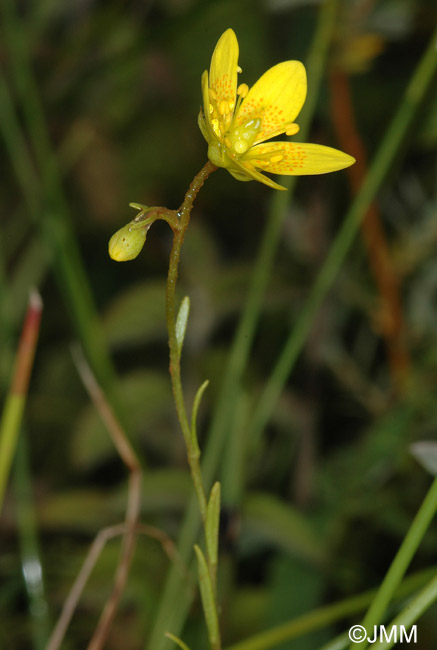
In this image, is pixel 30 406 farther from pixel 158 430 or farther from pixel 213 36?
pixel 213 36

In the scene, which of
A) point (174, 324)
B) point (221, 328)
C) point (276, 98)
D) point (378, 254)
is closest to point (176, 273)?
point (174, 324)

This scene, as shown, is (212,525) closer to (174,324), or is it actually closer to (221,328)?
(174,324)

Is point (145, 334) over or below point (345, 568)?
over

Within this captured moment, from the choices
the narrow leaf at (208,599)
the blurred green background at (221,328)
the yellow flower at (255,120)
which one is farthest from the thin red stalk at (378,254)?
the narrow leaf at (208,599)

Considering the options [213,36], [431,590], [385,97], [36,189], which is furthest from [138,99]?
[431,590]

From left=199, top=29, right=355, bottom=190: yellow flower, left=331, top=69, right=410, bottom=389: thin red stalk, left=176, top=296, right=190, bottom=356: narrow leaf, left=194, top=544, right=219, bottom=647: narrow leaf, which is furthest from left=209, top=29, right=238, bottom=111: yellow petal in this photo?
left=331, top=69, right=410, bottom=389: thin red stalk

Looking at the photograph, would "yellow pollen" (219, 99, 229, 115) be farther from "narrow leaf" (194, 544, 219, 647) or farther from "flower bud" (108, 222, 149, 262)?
"narrow leaf" (194, 544, 219, 647)
